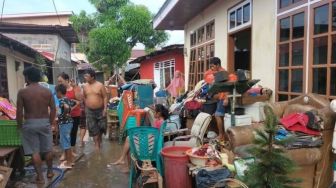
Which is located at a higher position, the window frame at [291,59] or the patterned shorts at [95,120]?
the window frame at [291,59]

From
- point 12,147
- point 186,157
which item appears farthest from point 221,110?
point 12,147

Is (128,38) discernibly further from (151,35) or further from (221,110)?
(221,110)

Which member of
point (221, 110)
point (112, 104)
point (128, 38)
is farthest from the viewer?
point (128, 38)

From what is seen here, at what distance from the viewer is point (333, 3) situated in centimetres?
439

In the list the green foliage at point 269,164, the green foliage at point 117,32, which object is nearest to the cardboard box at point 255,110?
the green foliage at point 269,164

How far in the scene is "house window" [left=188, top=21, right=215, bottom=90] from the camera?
9448mm

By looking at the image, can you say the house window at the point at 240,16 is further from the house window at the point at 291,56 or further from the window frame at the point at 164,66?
the window frame at the point at 164,66

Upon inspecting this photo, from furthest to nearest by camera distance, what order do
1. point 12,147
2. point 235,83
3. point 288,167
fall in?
point 12,147 → point 235,83 → point 288,167

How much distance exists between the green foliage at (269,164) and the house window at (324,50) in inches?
110

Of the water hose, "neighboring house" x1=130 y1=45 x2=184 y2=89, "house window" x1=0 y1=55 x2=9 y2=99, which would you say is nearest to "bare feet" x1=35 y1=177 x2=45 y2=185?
the water hose

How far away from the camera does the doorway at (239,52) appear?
8164 millimetres

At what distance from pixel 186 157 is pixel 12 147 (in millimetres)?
2944

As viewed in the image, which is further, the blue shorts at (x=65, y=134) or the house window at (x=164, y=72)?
the house window at (x=164, y=72)

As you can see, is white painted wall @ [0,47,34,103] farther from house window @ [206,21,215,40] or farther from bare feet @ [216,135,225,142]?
bare feet @ [216,135,225,142]
